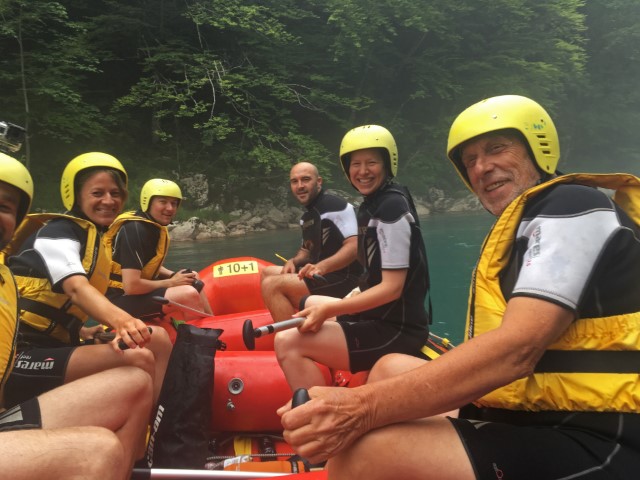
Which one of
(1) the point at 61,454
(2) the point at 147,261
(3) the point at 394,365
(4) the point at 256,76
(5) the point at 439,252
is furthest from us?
(4) the point at 256,76

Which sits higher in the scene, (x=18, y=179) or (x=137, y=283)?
(x=18, y=179)

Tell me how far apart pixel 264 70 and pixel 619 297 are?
18.7m

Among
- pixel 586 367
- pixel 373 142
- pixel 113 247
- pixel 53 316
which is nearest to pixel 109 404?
pixel 53 316

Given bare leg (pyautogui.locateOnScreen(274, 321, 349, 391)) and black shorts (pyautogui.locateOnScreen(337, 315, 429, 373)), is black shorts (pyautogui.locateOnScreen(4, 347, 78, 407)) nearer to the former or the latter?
bare leg (pyautogui.locateOnScreen(274, 321, 349, 391))

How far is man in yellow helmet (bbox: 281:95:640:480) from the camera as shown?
1.15 m

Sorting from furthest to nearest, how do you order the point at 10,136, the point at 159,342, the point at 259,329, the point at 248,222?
the point at 248,222
the point at 159,342
the point at 259,329
the point at 10,136

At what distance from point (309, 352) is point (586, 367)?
1.54 meters

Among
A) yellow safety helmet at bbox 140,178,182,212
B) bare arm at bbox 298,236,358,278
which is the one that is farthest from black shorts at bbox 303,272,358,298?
yellow safety helmet at bbox 140,178,182,212

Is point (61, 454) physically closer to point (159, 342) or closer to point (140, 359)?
point (140, 359)

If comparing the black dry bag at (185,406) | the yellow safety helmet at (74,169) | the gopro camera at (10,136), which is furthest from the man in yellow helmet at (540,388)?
the yellow safety helmet at (74,169)

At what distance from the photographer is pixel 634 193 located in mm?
1365

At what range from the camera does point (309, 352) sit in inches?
98.3

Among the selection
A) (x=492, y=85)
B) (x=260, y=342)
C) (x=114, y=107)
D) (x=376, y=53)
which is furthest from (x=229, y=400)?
(x=492, y=85)

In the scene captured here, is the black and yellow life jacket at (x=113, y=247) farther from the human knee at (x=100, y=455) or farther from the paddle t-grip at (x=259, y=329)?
the human knee at (x=100, y=455)
